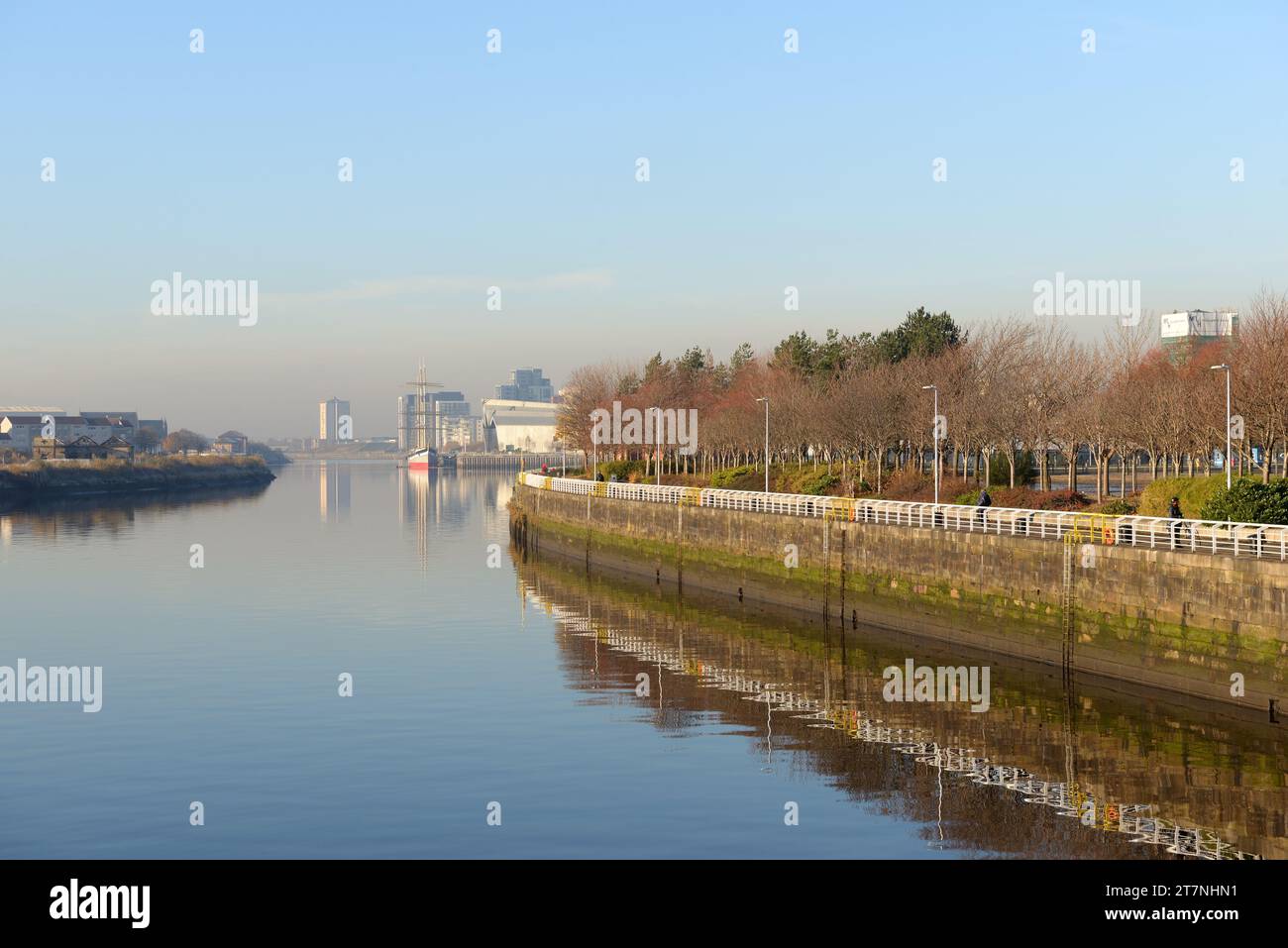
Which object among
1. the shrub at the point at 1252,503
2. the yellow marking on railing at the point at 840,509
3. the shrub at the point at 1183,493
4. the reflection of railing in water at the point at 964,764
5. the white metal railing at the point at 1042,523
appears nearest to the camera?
the reflection of railing in water at the point at 964,764

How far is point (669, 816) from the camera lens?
25.2 meters

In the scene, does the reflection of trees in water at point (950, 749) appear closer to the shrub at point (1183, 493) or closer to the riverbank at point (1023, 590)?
the riverbank at point (1023, 590)

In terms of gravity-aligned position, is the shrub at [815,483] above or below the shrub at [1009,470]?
below

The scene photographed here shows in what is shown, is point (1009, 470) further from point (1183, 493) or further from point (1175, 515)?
point (1175, 515)

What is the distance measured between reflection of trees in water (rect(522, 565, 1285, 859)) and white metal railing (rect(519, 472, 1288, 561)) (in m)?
5.41

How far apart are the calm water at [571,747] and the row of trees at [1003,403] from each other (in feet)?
84.8

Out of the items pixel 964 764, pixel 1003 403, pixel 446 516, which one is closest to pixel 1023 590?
pixel 964 764

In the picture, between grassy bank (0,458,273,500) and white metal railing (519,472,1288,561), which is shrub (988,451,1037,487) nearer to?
white metal railing (519,472,1288,561)

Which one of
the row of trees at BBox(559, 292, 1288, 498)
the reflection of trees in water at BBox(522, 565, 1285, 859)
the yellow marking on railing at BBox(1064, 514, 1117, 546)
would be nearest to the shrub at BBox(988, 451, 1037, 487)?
the row of trees at BBox(559, 292, 1288, 498)

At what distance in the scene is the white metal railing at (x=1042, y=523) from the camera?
35.3 m

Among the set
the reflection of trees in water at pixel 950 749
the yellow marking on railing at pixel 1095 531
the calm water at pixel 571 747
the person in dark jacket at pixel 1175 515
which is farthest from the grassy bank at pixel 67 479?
the yellow marking on railing at pixel 1095 531

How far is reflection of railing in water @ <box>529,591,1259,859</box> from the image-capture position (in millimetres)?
23578

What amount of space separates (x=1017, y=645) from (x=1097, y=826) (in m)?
18.5
